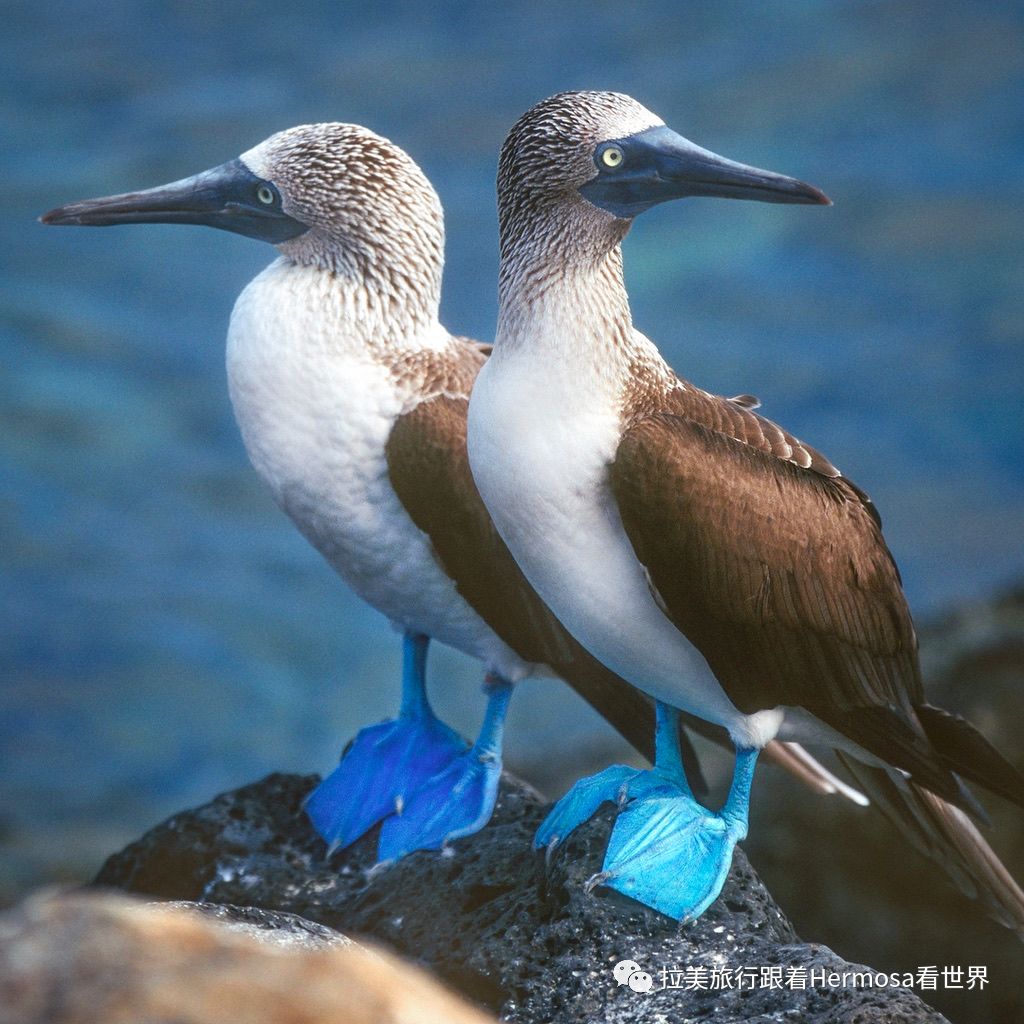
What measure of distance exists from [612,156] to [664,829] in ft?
4.98

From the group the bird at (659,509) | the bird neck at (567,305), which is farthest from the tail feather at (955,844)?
the bird neck at (567,305)

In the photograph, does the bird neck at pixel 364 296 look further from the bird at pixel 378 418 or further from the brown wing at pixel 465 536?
the brown wing at pixel 465 536

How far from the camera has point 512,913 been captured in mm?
3299

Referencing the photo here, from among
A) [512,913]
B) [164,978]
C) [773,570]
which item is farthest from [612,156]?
[164,978]

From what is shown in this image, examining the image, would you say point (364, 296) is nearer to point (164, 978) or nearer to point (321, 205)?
point (321, 205)

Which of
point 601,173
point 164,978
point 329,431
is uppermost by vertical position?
point 601,173

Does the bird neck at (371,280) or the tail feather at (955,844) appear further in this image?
the bird neck at (371,280)

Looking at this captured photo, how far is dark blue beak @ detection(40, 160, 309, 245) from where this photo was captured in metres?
3.80

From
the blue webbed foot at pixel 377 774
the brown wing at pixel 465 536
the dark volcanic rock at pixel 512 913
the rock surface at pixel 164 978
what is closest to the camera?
the rock surface at pixel 164 978

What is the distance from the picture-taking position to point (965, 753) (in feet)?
11.0

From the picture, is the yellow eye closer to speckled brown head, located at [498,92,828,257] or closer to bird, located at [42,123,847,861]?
speckled brown head, located at [498,92,828,257]

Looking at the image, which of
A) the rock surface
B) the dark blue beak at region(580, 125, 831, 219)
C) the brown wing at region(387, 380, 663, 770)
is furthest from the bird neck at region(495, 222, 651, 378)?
the rock surface

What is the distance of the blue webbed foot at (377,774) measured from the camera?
13.0 ft

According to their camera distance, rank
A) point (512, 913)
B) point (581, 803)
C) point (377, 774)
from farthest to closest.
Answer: point (377, 774) < point (581, 803) < point (512, 913)
